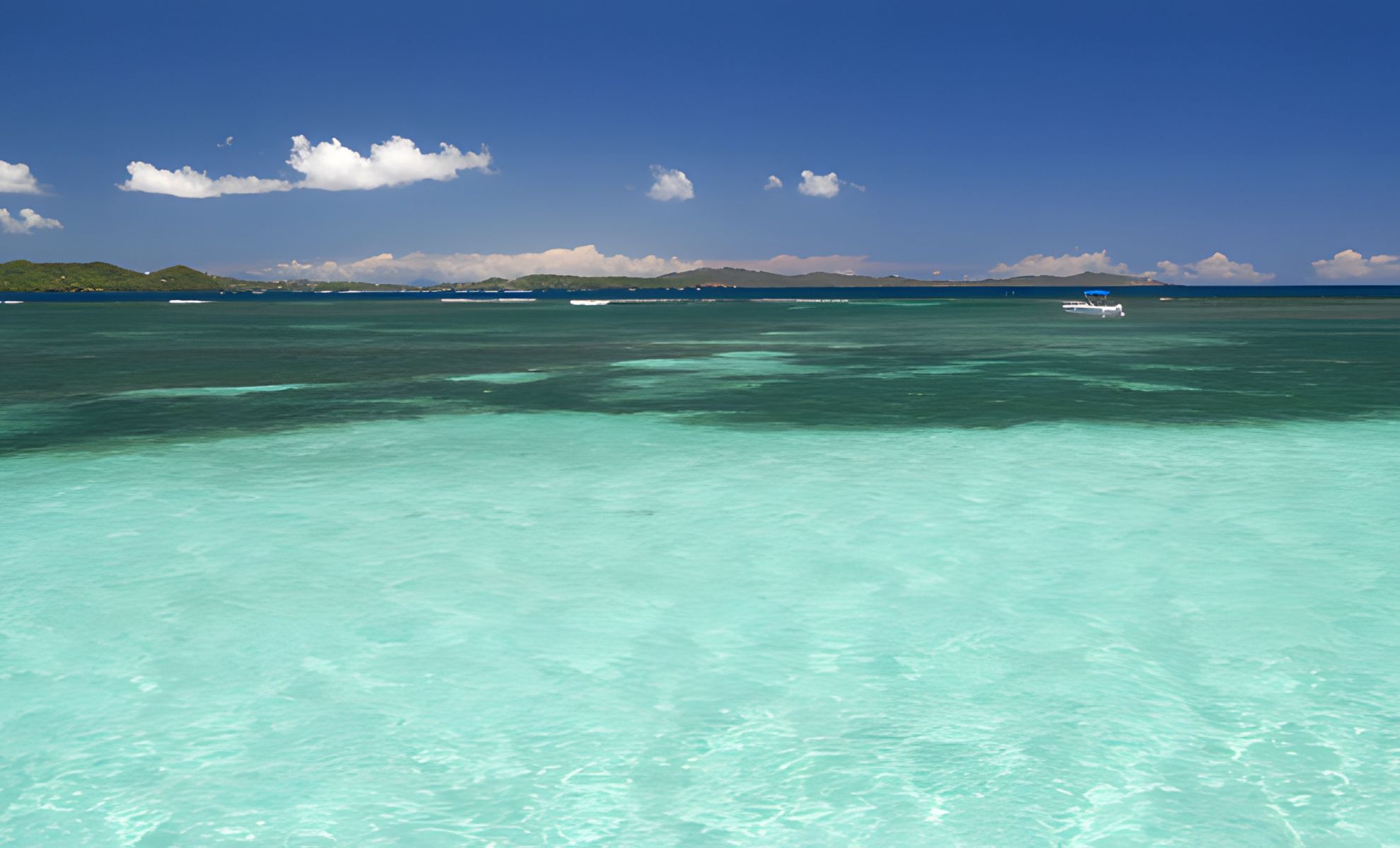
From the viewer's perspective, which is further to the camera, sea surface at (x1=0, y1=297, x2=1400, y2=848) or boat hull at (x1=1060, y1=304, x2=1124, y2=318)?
boat hull at (x1=1060, y1=304, x2=1124, y2=318)

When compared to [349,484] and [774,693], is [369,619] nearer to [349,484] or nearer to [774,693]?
[774,693]

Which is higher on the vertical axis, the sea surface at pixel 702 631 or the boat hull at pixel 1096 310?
the boat hull at pixel 1096 310

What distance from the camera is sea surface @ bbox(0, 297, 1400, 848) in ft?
24.3

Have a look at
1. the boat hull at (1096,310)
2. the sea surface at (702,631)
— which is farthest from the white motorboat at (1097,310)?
the sea surface at (702,631)

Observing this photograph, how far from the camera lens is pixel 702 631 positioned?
11.0 m

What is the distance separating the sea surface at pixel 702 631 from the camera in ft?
24.3

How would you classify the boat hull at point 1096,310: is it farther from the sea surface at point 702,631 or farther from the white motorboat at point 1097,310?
the sea surface at point 702,631

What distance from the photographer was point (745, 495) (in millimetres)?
17328

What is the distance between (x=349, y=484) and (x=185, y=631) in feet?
24.1

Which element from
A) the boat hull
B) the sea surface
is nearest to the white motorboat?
the boat hull

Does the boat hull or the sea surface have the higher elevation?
the boat hull

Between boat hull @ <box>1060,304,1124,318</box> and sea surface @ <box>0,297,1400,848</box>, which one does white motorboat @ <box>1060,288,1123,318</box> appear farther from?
sea surface @ <box>0,297,1400,848</box>

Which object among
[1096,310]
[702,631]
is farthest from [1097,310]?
[702,631]

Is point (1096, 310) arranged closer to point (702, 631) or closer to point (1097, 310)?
point (1097, 310)
